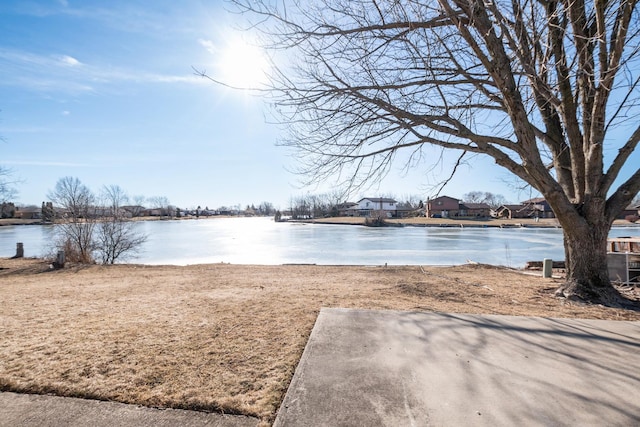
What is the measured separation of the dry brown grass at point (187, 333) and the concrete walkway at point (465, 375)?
30 cm

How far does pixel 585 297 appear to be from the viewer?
5121 mm

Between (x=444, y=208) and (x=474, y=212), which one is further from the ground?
(x=444, y=208)

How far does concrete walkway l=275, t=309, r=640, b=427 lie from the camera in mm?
1796

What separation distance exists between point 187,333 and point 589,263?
21.5ft

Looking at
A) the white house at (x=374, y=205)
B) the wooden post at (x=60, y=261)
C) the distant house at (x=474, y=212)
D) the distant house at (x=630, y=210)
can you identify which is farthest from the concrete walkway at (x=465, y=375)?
the white house at (x=374, y=205)

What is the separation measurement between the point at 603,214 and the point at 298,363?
19.9ft

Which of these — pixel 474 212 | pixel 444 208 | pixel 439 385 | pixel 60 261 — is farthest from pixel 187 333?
pixel 474 212

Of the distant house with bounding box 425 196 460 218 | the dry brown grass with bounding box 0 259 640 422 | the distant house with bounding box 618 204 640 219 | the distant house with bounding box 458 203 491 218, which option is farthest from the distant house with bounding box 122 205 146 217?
the distant house with bounding box 458 203 491 218

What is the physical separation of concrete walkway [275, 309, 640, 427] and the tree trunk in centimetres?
215

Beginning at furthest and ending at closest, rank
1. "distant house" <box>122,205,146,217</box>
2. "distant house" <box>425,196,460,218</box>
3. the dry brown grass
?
"distant house" <box>425,196,460,218</box>, "distant house" <box>122,205,146,217</box>, the dry brown grass

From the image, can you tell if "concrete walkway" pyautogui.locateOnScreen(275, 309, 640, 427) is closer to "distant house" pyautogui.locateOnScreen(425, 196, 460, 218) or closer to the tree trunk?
the tree trunk

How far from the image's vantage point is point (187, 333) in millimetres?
3084

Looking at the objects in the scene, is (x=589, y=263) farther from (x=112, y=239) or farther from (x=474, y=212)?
(x=474, y=212)

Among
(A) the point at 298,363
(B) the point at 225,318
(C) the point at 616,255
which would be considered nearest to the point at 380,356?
(A) the point at 298,363
